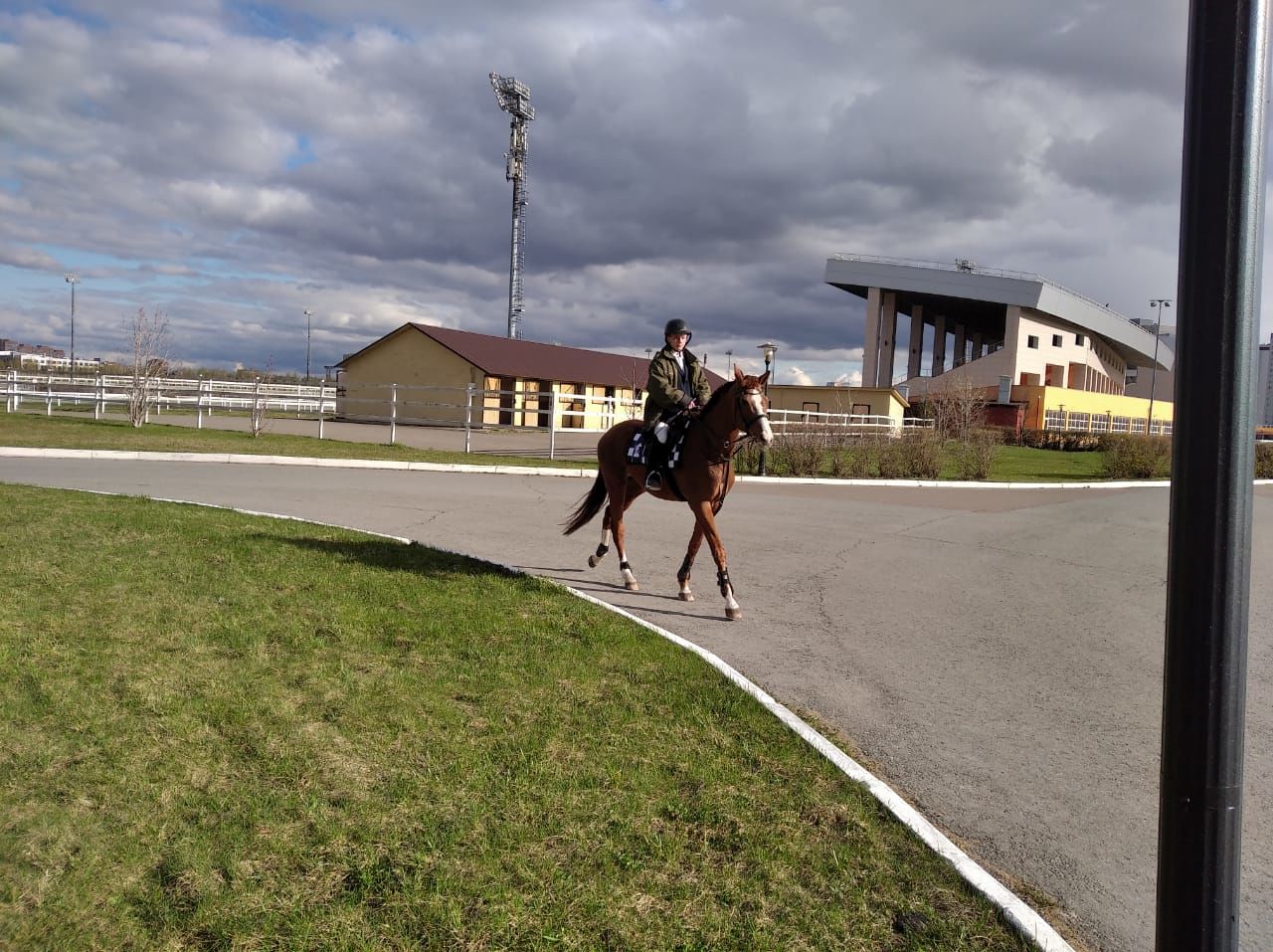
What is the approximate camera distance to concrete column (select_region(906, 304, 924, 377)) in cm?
7269

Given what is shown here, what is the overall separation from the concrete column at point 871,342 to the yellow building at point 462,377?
28.0 meters

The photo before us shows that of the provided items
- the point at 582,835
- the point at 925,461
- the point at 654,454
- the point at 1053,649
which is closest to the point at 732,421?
the point at 654,454

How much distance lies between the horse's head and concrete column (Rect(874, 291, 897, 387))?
→ 63.0 metres

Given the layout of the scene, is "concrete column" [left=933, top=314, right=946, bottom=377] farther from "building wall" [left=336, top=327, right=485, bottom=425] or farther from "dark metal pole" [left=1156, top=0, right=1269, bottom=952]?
"dark metal pole" [left=1156, top=0, right=1269, bottom=952]

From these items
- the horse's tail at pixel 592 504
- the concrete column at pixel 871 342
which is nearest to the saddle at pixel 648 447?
the horse's tail at pixel 592 504

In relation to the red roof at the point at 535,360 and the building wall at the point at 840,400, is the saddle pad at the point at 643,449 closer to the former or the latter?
the red roof at the point at 535,360

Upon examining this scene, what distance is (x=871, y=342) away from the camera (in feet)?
222

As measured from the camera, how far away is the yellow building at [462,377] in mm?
39844

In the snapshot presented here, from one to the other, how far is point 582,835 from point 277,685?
2.06 m

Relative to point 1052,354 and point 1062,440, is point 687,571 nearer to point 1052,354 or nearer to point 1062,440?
Answer: point 1062,440

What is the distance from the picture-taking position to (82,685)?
4.24m

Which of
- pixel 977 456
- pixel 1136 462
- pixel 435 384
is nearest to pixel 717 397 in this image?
pixel 977 456

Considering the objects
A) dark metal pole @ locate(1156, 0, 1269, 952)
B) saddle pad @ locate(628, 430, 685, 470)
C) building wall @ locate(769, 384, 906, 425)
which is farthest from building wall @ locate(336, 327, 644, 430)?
dark metal pole @ locate(1156, 0, 1269, 952)

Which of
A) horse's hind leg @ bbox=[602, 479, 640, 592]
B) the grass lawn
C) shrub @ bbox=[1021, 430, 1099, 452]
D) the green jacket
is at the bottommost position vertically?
horse's hind leg @ bbox=[602, 479, 640, 592]
